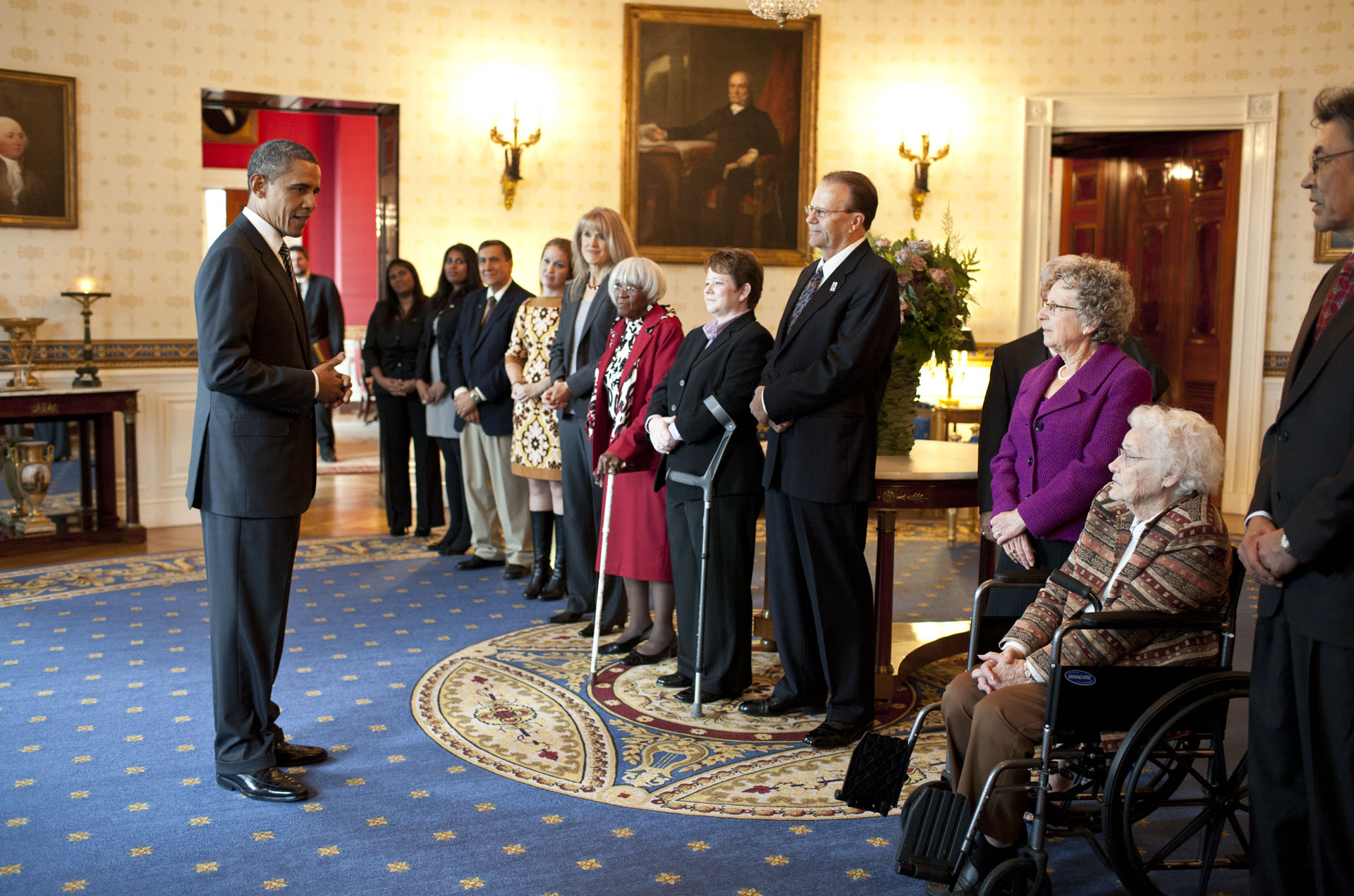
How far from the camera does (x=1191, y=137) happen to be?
341 inches

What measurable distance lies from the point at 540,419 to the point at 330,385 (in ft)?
7.57

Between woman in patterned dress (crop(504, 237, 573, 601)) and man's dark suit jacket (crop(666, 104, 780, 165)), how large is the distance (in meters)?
2.89

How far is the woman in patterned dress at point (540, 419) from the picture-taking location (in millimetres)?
5656

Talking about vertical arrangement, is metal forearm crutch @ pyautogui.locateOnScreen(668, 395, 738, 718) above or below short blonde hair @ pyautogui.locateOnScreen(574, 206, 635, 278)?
below

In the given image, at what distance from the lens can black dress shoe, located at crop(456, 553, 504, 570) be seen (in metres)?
6.42

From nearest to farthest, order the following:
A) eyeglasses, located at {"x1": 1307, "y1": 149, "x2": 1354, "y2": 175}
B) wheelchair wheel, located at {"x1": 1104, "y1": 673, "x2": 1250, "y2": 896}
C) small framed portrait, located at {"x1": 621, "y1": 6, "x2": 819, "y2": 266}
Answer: eyeglasses, located at {"x1": 1307, "y1": 149, "x2": 1354, "y2": 175}
wheelchair wheel, located at {"x1": 1104, "y1": 673, "x2": 1250, "y2": 896}
small framed portrait, located at {"x1": 621, "y1": 6, "x2": 819, "y2": 266}

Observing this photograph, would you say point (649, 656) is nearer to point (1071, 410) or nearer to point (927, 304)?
point (927, 304)

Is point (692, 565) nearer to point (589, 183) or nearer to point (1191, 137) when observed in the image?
point (589, 183)

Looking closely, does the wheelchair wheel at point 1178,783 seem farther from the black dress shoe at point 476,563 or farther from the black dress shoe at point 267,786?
the black dress shoe at point 476,563

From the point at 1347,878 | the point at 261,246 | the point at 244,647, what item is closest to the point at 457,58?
the point at 261,246

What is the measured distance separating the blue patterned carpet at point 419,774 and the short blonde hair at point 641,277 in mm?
1529

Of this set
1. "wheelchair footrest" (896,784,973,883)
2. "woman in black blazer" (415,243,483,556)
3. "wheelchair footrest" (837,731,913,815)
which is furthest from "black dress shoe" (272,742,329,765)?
"woman in black blazer" (415,243,483,556)

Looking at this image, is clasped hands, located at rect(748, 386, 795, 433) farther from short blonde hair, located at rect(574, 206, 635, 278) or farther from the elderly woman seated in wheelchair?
short blonde hair, located at rect(574, 206, 635, 278)

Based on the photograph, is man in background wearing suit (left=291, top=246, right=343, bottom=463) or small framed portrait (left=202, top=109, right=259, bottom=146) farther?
small framed portrait (left=202, top=109, right=259, bottom=146)
